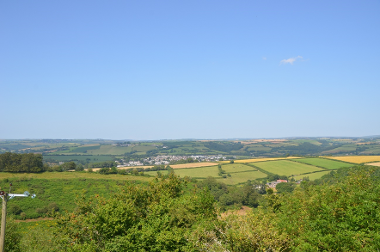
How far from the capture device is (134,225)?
2380cm

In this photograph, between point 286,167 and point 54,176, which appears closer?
point 54,176

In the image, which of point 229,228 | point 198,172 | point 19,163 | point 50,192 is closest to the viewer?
point 229,228

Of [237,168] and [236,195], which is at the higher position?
[237,168]

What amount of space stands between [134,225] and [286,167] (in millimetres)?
98810

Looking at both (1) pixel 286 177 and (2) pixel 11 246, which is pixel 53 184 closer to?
(2) pixel 11 246

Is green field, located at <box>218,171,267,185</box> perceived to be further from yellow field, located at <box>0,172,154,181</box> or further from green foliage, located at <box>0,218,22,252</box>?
green foliage, located at <box>0,218,22,252</box>

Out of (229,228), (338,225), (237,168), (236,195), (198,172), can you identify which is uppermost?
(338,225)

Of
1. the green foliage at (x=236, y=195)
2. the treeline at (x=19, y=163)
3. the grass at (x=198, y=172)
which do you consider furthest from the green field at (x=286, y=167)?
the treeline at (x=19, y=163)

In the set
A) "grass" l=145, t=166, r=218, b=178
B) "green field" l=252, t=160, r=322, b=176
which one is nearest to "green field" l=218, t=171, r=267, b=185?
"green field" l=252, t=160, r=322, b=176

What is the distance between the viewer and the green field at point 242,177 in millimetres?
96200

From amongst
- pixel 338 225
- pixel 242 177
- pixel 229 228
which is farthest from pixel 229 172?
pixel 338 225

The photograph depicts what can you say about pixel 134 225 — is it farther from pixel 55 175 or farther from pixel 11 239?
pixel 55 175

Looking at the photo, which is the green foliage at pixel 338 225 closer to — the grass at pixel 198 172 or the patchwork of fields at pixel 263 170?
the patchwork of fields at pixel 263 170

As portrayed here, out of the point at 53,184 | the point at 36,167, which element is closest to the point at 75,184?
the point at 53,184
